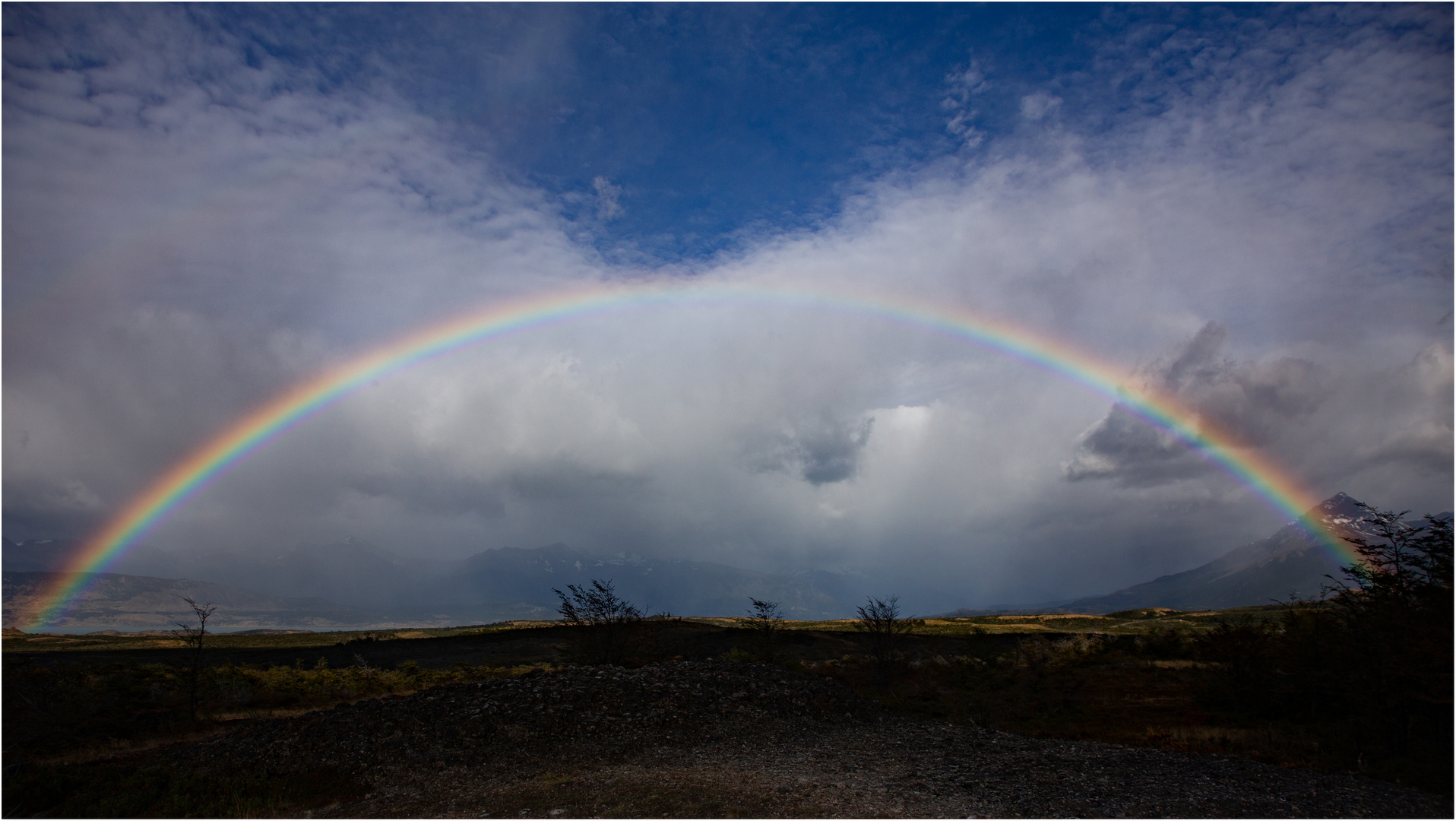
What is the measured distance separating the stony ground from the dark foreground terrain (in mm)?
69

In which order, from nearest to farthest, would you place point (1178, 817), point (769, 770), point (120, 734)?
point (1178, 817) → point (769, 770) → point (120, 734)

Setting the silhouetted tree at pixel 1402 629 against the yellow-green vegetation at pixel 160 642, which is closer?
the silhouetted tree at pixel 1402 629

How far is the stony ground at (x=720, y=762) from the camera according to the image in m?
14.5

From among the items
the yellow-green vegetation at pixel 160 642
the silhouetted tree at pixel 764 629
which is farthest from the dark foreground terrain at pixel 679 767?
the yellow-green vegetation at pixel 160 642

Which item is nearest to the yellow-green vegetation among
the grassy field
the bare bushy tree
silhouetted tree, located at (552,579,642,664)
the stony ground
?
the grassy field

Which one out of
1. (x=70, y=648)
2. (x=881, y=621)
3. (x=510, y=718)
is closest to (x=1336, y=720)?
(x=881, y=621)

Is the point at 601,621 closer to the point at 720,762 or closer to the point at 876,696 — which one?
the point at 876,696

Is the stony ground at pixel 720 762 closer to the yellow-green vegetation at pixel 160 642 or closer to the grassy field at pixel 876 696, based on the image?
the grassy field at pixel 876 696

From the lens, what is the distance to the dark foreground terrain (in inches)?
576

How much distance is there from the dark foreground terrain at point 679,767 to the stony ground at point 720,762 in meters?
0.07

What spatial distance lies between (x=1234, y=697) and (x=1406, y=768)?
12683mm

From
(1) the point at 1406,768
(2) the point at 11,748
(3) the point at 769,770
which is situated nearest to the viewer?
(1) the point at 1406,768

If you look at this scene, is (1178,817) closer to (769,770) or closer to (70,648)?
(769,770)

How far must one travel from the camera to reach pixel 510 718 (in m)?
22.0
